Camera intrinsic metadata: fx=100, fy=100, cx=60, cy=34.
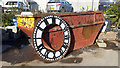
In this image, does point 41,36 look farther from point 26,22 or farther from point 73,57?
point 73,57

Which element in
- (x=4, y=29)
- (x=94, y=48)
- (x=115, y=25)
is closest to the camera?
(x=94, y=48)

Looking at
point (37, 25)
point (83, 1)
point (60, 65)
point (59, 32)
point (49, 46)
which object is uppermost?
point (83, 1)

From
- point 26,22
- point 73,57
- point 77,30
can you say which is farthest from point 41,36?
point 77,30

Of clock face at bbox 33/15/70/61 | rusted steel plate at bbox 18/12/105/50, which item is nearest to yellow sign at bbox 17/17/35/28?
rusted steel plate at bbox 18/12/105/50

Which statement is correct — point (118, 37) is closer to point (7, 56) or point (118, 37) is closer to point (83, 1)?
point (7, 56)

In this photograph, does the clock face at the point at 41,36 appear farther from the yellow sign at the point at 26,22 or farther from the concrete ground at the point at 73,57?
the yellow sign at the point at 26,22

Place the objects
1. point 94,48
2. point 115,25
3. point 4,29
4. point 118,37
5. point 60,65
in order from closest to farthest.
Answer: point 60,65
point 94,48
point 4,29
point 118,37
point 115,25

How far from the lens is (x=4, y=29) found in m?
6.28

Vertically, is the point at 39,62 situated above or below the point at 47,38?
below

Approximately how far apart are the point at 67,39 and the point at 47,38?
0.89m

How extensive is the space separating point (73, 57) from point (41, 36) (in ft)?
5.70

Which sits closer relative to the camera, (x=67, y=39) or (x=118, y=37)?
(x=67, y=39)

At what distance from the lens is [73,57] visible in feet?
14.8

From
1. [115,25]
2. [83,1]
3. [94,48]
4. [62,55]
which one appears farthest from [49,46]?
[83,1]
